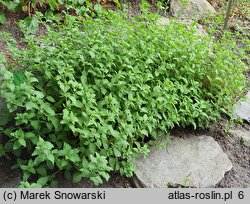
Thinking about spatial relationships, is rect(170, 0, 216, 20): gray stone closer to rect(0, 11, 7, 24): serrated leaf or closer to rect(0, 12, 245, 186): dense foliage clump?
rect(0, 12, 245, 186): dense foliage clump

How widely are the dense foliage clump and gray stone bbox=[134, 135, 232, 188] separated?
0.63 ft

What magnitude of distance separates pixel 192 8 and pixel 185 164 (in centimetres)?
363

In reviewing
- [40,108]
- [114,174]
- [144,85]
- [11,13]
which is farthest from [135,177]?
[11,13]

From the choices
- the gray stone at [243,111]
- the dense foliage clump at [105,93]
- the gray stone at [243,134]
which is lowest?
the gray stone at [243,134]

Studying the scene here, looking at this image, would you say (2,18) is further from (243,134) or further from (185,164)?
(243,134)

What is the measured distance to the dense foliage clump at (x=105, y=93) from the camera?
9.52 ft

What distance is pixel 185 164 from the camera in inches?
140

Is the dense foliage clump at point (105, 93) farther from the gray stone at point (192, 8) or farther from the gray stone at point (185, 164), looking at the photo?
the gray stone at point (192, 8)

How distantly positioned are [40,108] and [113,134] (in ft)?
1.98

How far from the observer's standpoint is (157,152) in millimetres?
3580

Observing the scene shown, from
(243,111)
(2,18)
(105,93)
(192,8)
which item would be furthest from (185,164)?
(192,8)

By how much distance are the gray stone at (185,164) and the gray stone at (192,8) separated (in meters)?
2.90

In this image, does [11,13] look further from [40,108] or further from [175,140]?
[175,140]

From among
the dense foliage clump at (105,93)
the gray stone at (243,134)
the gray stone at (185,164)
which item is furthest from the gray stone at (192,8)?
the gray stone at (185,164)
